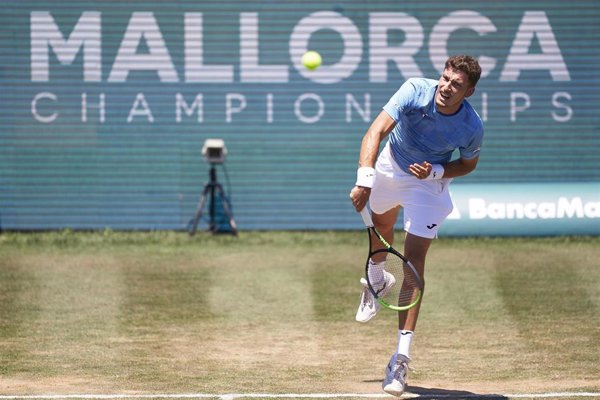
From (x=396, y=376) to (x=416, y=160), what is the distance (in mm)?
1641

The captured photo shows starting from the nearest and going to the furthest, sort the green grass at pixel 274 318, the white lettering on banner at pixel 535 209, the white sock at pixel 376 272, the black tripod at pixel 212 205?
the white sock at pixel 376 272
the green grass at pixel 274 318
the white lettering on banner at pixel 535 209
the black tripod at pixel 212 205

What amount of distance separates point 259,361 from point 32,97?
32.8 ft

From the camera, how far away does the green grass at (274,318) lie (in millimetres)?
7879

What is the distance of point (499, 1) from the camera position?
17.3m

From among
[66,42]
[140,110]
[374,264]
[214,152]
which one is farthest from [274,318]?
[66,42]

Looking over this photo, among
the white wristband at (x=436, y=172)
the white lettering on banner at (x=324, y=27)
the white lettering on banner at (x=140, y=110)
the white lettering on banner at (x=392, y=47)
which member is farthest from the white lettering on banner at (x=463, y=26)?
the white wristband at (x=436, y=172)

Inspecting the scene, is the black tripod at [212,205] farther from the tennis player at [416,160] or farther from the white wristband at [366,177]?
Answer: the white wristband at [366,177]

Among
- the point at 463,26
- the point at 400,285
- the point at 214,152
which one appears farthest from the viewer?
the point at 463,26

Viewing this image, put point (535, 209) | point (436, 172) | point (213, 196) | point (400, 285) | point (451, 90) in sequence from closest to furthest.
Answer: point (451, 90) < point (400, 285) < point (436, 172) < point (535, 209) < point (213, 196)

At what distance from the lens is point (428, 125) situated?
7.56 meters

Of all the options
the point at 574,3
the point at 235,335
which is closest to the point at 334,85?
the point at 574,3

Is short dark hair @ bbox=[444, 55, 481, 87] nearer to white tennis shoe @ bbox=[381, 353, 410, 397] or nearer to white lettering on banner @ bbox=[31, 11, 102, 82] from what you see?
white tennis shoe @ bbox=[381, 353, 410, 397]

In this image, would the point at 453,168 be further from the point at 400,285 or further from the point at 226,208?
the point at 226,208

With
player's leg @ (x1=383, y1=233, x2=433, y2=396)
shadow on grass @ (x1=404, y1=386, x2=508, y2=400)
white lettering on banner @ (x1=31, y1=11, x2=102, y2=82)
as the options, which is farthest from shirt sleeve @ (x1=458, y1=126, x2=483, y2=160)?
white lettering on banner @ (x1=31, y1=11, x2=102, y2=82)
